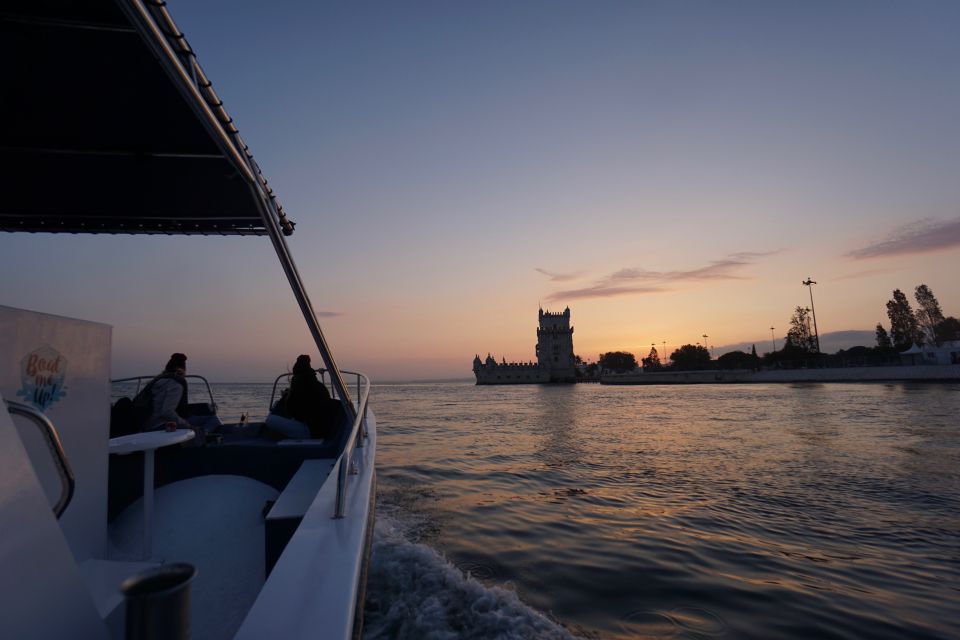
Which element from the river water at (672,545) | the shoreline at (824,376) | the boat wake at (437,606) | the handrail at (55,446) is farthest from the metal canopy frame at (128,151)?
the shoreline at (824,376)

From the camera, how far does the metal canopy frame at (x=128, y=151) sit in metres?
2.11

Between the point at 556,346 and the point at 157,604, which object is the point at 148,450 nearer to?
the point at 157,604

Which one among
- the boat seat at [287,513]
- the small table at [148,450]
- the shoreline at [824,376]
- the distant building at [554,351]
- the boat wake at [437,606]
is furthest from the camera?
the distant building at [554,351]

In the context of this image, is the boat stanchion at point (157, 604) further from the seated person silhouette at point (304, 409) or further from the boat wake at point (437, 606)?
the seated person silhouette at point (304, 409)

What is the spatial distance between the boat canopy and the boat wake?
9.50 feet

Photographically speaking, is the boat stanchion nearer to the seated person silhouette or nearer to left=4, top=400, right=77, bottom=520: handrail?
left=4, top=400, right=77, bottom=520: handrail

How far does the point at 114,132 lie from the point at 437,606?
4.15 metres

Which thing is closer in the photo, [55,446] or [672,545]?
[55,446]

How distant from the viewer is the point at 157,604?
80 cm

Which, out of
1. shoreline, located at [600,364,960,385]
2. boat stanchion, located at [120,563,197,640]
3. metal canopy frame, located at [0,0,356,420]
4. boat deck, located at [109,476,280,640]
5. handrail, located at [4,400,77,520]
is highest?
metal canopy frame, located at [0,0,356,420]

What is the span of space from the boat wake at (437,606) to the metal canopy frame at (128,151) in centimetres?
150

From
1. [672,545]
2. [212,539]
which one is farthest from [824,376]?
[212,539]

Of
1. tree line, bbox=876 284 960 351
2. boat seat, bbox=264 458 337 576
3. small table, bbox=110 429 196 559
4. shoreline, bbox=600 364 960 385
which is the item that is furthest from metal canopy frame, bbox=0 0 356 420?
tree line, bbox=876 284 960 351

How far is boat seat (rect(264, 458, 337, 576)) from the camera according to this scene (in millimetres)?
3025
